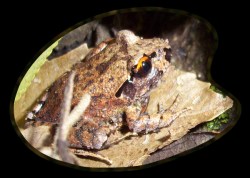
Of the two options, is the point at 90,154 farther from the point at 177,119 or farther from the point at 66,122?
the point at 177,119

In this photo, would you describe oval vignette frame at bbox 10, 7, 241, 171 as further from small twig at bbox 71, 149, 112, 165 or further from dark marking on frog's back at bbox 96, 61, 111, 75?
dark marking on frog's back at bbox 96, 61, 111, 75

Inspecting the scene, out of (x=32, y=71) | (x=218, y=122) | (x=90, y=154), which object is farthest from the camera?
(x=90, y=154)

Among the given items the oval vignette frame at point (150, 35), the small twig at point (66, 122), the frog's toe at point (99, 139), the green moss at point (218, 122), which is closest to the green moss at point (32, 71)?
the oval vignette frame at point (150, 35)

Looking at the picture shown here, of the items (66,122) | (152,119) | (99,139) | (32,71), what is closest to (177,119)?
(152,119)

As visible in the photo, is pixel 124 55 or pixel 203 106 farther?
pixel 124 55

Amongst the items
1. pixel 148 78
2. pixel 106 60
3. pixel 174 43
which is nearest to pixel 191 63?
pixel 174 43

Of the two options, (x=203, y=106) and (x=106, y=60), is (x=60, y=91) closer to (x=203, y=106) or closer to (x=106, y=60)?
(x=106, y=60)

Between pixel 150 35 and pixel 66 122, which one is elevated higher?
pixel 150 35
